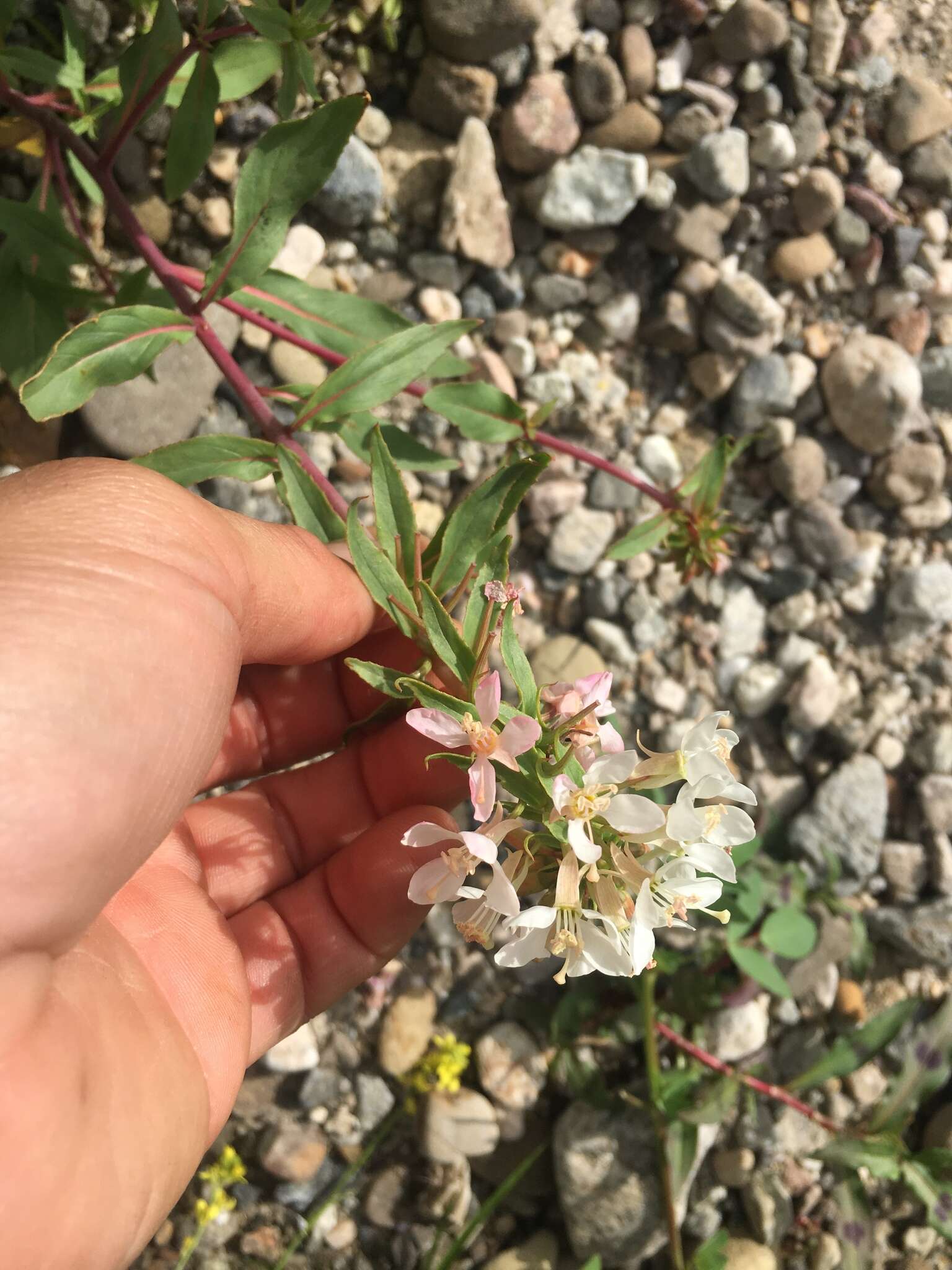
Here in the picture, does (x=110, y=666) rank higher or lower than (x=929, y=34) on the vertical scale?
lower

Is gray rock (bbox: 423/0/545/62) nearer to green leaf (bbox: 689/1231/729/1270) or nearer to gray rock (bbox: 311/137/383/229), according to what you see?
gray rock (bbox: 311/137/383/229)

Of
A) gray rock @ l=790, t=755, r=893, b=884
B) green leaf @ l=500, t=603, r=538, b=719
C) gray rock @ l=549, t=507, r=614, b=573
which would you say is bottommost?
gray rock @ l=790, t=755, r=893, b=884

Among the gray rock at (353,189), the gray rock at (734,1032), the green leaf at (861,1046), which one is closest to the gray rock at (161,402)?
the gray rock at (353,189)

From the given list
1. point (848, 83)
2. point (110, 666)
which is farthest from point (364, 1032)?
point (848, 83)

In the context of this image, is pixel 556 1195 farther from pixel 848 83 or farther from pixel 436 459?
pixel 848 83

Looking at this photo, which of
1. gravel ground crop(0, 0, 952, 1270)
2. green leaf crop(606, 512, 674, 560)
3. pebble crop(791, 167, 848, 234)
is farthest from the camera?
pebble crop(791, 167, 848, 234)

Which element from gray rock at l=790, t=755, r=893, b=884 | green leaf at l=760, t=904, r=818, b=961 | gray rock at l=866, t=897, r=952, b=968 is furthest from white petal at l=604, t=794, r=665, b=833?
gray rock at l=866, t=897, r=952, b=968

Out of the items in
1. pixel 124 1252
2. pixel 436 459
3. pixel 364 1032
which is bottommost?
pixel 364 1032
